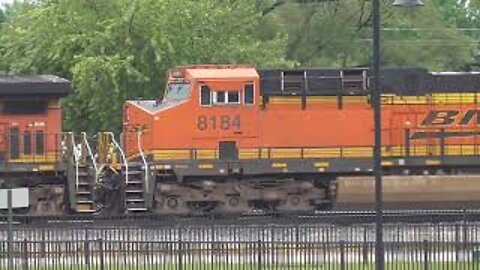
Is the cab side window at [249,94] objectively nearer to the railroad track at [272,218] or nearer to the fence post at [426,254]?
the railroad track at [272,218]

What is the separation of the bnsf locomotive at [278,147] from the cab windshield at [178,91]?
41mm

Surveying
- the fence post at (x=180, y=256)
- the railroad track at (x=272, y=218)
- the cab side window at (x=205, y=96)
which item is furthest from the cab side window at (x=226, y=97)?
the fence post at (x=180, y=256)

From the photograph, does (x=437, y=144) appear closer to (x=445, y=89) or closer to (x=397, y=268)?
(x=445, y=89)

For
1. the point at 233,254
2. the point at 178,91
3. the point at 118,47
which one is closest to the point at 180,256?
the point at 233,254

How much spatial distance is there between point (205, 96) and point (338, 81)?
3.52 m

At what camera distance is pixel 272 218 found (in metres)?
27.2

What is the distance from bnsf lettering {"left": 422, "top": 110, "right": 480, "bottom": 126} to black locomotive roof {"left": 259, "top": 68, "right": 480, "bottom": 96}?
2.20 ft

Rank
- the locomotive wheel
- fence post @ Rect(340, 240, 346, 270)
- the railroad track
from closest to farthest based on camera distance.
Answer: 1. fence post @ Rect(340, 240, 346, 270)
2. the railroad track
3. the locomotive wheel

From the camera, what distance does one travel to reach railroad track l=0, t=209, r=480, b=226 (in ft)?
85.9

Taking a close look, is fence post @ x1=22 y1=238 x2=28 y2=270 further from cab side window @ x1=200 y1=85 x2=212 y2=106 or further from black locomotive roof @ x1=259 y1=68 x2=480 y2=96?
black locomotive roof @ x1=259 y1=68 x2=480 y2=96

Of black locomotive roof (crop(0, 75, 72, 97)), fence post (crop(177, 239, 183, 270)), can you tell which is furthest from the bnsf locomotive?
fence post (crop(177, 239, 183, 270))

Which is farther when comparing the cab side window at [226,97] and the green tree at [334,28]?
the green tree at [334,28]

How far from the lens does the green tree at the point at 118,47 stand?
3634cm

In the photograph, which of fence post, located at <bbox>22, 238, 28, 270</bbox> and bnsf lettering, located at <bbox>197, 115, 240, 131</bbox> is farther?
bnsf lettering, located at <bbox>197, 115, 240, 131</bbox>
